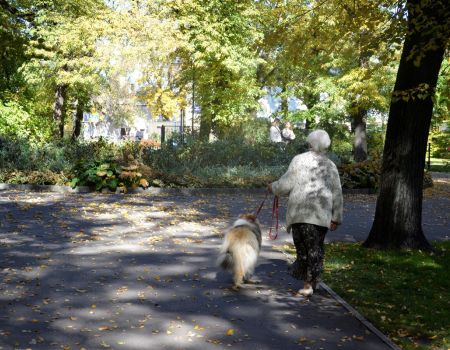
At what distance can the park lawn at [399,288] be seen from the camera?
5.86 meters

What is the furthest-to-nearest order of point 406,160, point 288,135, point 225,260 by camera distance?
point 288,135 → point 406,160 → point 225,260

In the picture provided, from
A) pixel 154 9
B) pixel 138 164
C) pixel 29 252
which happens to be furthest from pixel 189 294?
pixel 154 9

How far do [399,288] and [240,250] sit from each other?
2087 millimetres

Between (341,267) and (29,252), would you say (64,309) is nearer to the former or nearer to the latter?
(29,252)

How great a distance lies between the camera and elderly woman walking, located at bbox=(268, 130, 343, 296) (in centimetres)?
673

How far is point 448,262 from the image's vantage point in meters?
9.00

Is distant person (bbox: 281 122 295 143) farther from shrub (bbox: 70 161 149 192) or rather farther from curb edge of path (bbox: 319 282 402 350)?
curb edge of path (bbox: 319 282 402 350)

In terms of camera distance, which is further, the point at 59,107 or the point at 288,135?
the point at 59,107

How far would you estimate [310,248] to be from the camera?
678 centimetres

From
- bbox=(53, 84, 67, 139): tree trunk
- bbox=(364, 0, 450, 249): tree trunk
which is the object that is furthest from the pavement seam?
bbox=(53, 84, 67, 139): tree trunk

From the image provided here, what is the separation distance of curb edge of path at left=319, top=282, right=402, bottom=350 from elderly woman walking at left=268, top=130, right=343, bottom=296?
0.34m

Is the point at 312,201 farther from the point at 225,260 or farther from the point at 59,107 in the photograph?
the point at 59,107

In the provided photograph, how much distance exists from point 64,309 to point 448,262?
5.60 metres

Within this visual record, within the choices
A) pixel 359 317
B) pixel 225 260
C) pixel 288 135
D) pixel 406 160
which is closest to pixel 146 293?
pixel 225 260
